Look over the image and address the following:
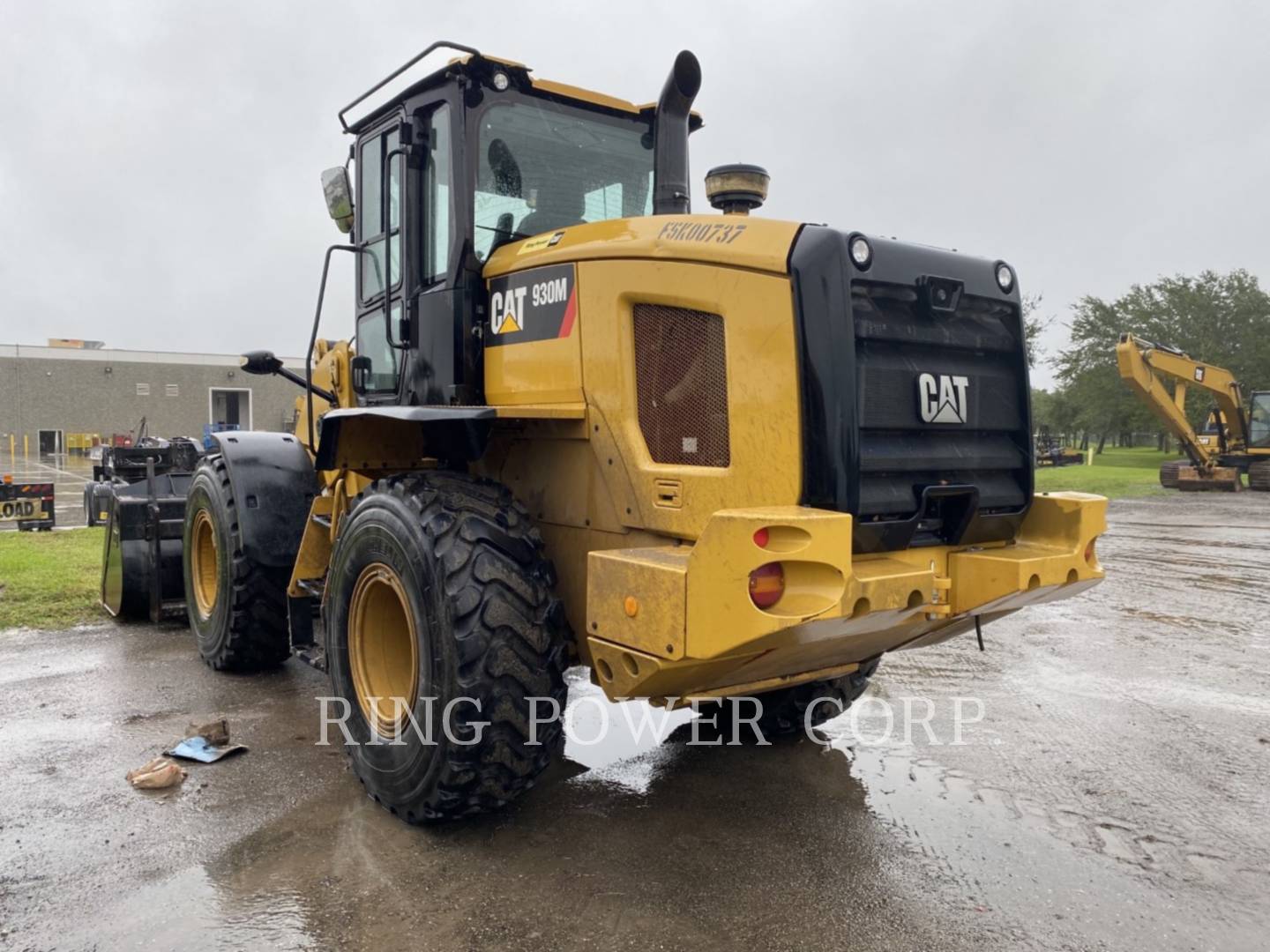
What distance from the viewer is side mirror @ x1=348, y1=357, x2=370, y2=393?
5.06m

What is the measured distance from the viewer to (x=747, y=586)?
300 cm

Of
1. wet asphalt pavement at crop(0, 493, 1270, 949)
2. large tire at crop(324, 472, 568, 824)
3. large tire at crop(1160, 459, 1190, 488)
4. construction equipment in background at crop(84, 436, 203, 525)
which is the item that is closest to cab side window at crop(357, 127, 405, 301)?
large tire at crop(324, 472, 568, 824)

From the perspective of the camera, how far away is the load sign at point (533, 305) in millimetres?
3883

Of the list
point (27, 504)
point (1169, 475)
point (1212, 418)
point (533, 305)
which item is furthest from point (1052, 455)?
point (533, 305)

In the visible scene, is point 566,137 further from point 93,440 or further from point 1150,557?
point 93,440

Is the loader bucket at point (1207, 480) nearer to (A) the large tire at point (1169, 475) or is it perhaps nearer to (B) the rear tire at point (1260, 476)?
(A) the large tire at point (1169, 475)

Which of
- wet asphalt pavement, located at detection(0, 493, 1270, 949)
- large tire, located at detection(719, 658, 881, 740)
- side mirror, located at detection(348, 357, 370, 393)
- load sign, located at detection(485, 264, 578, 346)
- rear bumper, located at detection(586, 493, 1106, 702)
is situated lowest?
wet asphalt pavement, located at detection(0, 493, 1270, 949)

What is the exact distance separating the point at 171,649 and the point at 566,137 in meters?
4.36

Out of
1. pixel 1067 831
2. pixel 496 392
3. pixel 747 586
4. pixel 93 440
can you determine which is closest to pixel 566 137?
pixel 496 392

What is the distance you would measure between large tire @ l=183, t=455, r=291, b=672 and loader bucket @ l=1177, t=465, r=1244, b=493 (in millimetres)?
25024

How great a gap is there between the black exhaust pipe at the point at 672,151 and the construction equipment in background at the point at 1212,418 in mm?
22583

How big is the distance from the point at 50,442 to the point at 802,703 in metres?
48.0

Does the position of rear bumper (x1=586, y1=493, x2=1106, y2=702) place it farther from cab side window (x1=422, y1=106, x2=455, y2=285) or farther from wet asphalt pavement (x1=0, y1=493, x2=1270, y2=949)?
cab side window (x1=422, y1=106, x2=455, y2=285)

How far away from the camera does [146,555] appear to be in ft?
23.9
